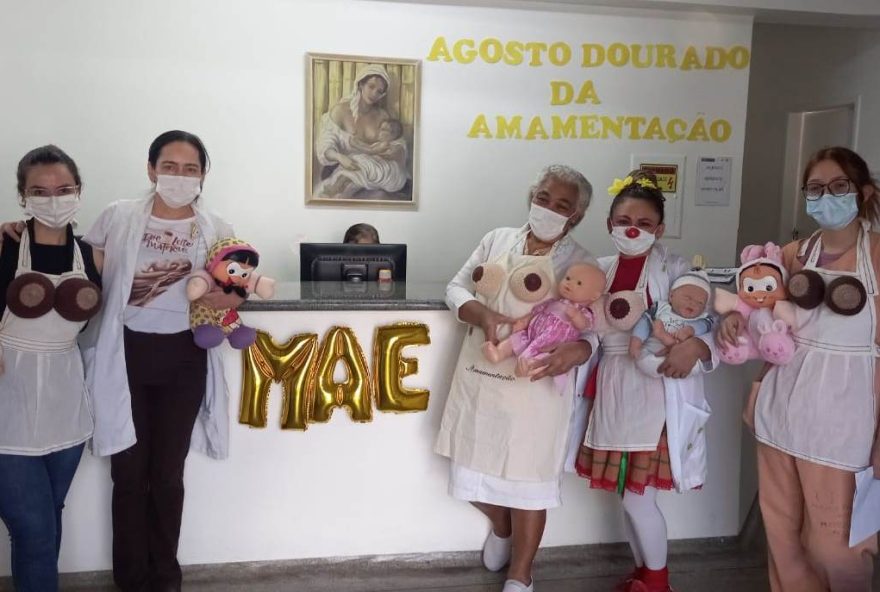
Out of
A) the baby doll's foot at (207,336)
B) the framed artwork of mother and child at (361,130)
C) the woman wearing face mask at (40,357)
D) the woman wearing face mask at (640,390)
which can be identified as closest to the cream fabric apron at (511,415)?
the woman wearing face mask at (640,390)

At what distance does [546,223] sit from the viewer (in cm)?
207

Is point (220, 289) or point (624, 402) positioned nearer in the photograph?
point (220, 289)

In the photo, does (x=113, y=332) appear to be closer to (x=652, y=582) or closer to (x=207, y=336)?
(x=207, y=336)

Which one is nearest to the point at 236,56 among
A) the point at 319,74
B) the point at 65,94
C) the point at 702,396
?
the point at 319,74

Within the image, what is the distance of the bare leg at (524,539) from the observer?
2.19 metres

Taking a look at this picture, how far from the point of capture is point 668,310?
1.99 metres

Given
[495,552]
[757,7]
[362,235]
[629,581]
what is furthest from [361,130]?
[629,581]

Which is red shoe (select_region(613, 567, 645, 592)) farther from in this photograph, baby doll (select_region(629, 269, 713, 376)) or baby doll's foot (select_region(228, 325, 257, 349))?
baby doll's foot (select_region(228, 325, 257, 349))

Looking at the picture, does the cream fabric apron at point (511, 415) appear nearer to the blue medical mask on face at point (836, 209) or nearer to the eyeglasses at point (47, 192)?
the blue medical mask on face at point (836, 209)

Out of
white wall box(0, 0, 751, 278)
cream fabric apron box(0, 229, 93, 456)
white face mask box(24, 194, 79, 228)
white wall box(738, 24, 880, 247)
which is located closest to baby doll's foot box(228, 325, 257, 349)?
cream fabric apron box(0, 229, 93, 456)

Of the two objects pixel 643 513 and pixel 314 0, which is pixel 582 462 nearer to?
pixel 643 513

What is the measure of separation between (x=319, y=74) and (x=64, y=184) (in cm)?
258

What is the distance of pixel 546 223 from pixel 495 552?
114 centimetres

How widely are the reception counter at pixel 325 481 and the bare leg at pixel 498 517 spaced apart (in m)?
0.07
